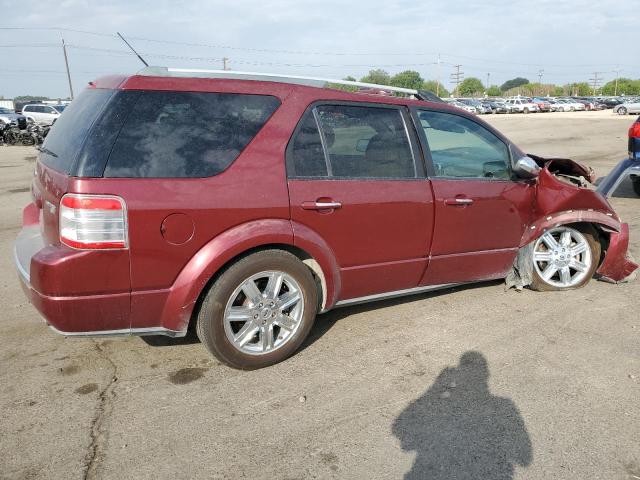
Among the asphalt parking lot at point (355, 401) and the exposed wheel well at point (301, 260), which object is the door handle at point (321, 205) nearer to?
the exposed wheel well at point (301, 260)

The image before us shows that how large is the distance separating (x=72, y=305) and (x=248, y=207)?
1.10m

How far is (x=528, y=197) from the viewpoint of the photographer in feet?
14.6

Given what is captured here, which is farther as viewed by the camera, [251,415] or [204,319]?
Result: [204,319]

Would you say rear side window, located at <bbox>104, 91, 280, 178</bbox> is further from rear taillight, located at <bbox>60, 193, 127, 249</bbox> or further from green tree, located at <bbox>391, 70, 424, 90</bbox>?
green tree, located at <bbox>391, 70, 424, 90</bbox>

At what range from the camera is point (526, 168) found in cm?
428

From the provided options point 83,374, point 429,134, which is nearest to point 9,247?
point 83,374

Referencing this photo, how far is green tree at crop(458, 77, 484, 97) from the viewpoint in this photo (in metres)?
128

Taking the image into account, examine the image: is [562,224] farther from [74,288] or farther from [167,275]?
[74,288]

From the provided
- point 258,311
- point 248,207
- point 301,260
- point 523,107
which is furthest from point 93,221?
point 523,107

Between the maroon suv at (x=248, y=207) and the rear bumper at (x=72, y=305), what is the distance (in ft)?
0.03

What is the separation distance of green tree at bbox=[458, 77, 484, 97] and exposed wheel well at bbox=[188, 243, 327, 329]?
130051mm

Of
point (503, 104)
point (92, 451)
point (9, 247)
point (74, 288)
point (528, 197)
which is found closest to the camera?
point (92, 451)

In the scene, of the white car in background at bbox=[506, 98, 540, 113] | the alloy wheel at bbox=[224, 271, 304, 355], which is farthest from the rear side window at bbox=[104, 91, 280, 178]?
the white car in background at bbox=[506, 98, 540, 113]

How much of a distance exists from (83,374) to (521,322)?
10.3ft
